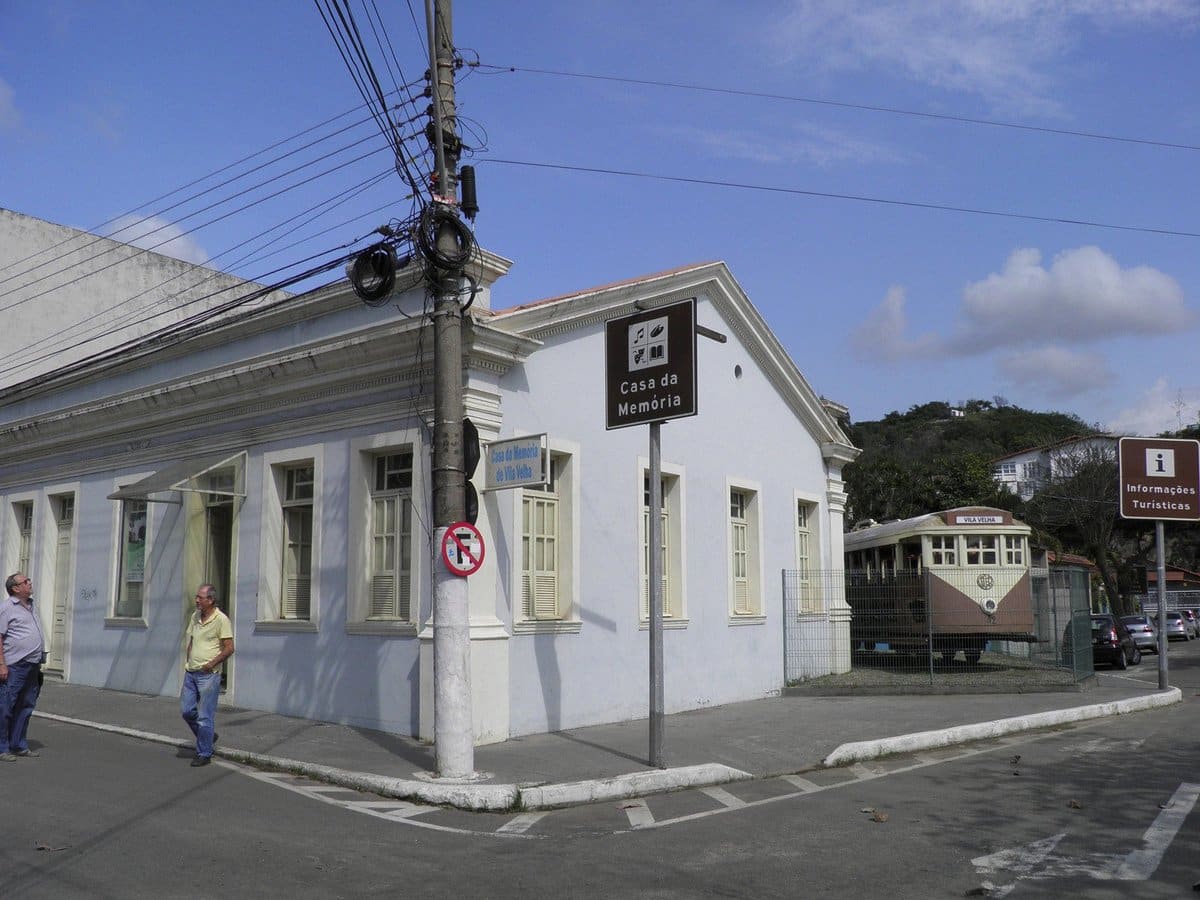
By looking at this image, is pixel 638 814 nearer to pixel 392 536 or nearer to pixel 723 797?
pixel 723 797

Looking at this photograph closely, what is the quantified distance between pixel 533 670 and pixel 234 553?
4.87m

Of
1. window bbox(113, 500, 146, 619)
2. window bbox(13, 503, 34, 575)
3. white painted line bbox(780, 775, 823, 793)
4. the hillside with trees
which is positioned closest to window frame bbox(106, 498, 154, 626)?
window bbox(113, 500, 146, 619)

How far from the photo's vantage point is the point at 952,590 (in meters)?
20.0

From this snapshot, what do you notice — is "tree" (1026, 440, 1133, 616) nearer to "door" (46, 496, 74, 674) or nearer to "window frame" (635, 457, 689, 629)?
"window frame" (635, 457, 689, 629)

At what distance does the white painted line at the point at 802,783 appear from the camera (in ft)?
32.7

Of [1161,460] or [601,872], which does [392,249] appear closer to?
[601,872]

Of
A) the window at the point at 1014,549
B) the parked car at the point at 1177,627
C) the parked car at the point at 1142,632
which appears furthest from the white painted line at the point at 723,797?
the parked car at the point at 1177,627

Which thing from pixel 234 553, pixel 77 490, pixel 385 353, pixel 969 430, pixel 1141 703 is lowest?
pixel 1141 703

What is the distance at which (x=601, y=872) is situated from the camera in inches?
268

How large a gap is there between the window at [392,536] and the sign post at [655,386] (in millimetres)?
3144

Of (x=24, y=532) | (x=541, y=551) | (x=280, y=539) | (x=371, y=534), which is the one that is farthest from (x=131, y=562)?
(x=541, y=551)

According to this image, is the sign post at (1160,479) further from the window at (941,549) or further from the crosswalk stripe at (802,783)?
the crosswalk stripe at (802,783)

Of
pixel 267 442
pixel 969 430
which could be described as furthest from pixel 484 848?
pixel 969 430

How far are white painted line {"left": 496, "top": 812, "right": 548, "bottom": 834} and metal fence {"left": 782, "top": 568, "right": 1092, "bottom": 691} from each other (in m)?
9.87
